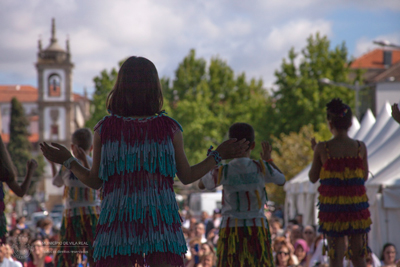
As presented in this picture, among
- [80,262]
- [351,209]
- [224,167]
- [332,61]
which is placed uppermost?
[332,61]

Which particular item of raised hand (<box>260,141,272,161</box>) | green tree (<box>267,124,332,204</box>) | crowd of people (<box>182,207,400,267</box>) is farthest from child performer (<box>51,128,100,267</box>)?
green tree (<box>267,124,332,204</box>)

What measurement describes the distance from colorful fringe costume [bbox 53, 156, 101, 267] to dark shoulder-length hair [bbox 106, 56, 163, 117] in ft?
8.64

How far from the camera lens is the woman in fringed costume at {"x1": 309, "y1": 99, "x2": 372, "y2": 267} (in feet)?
17.5

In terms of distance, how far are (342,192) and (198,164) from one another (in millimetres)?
2383

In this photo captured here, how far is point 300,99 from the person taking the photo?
41.4 meters

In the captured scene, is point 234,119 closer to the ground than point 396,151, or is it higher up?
higher up

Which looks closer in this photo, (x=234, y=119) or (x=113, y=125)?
(x=113, y=125)

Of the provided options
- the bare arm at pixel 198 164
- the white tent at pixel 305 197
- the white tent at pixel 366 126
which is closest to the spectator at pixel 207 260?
→ the bare arm at pixel 198 164

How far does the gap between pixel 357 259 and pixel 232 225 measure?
1.19 metres

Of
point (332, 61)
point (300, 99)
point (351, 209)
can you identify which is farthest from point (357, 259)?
point (332, 61)

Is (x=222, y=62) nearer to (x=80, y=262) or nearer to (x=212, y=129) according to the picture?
(x=212, y=129)

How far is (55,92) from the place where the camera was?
85.6 metres

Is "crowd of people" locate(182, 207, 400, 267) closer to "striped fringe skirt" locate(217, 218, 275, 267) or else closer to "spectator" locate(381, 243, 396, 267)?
"spectator" locate(381, 243, 396, 267)

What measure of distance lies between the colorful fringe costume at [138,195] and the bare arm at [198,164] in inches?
2.5
